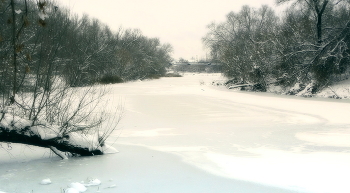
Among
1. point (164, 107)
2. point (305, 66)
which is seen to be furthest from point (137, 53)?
point (164, 107)

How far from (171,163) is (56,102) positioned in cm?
256

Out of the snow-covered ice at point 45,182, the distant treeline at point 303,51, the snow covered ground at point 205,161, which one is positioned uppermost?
Answer: the distant treeline at point 303,51

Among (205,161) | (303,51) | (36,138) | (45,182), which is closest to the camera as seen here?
(45,182)

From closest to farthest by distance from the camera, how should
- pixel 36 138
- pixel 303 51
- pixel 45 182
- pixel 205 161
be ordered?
pixel 45 182 < pixel 36 138 < pixel 205 161 < pixel 303 51

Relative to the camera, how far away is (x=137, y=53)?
5003 centimetres

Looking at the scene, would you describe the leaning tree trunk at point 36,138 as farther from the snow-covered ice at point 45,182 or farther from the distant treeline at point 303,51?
the distant treeline at point 303,51

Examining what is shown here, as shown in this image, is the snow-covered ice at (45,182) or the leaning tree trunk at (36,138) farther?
the leaning tree trunk at (36,138)

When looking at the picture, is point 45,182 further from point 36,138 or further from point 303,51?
point 303,51

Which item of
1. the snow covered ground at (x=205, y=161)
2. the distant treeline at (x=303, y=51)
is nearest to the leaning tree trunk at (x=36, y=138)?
the snow covered ground at (x=205, y=161)

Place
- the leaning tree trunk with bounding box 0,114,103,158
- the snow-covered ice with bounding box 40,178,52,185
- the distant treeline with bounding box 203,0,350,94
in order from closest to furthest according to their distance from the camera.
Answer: the snow-covered ice with bounding box 40,178,52,185 < the leaning tree trunk with bounding box 0,114,103,158 < the distant treeline with bounding box 203,0,350,94

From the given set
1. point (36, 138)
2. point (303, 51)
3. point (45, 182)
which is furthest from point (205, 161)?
point (303, 51)

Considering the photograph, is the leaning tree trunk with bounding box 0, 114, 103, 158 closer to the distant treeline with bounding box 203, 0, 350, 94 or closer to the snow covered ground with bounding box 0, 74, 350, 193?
the snow covered ground with bounding box 0, 74, 350, 193

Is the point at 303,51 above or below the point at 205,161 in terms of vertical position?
above

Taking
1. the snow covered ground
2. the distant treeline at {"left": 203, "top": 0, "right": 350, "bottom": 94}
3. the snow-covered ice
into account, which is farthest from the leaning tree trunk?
the distant treeline at {"left": 203, "top": 0, "right": 350, "bottom": 94}
